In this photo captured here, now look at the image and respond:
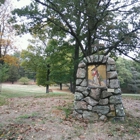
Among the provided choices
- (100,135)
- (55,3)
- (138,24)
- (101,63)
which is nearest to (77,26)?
(55,3)

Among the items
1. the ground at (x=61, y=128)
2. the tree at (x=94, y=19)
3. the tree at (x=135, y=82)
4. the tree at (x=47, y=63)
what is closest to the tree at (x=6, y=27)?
the tree at (x=47, y=63)

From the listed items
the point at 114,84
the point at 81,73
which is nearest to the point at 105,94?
the point at 114,84

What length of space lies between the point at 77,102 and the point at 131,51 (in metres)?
5.15

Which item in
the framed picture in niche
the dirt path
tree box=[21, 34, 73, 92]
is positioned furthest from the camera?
tree box=[21, 34, 73, 92]

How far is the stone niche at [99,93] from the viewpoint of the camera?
4.56 metres

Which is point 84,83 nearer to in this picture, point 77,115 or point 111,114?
point 77,115

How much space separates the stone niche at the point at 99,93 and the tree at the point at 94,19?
6.36 ft

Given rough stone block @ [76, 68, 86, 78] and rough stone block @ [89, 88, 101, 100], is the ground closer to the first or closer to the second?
rough stone block @ [89, 88, 101, 100]

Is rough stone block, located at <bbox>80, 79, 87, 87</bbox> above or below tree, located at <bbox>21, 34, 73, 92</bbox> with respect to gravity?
below

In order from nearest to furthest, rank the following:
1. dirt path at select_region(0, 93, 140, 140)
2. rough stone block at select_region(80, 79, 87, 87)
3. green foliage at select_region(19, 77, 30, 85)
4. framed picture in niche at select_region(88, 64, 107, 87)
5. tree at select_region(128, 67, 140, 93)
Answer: dirt path at select_region(0, 93, 140, 140) < framed picture in niche at select_region(88, 64, 107, 87) < rough stone block at select_region(80, 79, 87, 87) < tree at select_region(128, 67, 140, 93) < green foliage at select_region(19, 77, 30, 85)

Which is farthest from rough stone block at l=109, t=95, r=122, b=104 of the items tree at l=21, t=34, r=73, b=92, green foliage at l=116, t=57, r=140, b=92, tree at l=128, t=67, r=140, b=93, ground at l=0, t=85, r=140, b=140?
tree at l=128, t=67, r=140, b=93

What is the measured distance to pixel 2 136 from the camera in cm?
346

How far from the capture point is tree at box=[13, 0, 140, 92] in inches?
275

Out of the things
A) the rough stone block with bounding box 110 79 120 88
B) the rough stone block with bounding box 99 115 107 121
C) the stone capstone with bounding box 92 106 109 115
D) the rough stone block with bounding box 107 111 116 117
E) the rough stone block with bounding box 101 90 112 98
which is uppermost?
the rough stone block with bounding box 110 79 120 88
